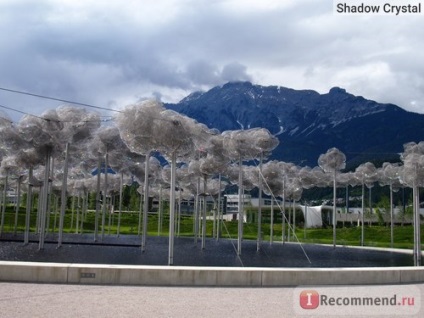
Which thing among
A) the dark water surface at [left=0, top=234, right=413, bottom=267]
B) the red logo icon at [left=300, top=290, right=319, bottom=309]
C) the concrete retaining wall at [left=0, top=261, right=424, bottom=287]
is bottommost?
the dark water surface at [left=0, top=234, right=413, bottom=267]

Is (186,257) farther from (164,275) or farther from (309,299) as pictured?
(309,299)

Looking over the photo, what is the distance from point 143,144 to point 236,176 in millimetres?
32470

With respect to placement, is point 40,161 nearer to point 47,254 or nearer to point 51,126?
point 51,126

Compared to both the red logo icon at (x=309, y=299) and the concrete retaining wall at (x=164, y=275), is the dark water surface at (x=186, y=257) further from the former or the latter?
the red logo icon at (x=309, y=299)

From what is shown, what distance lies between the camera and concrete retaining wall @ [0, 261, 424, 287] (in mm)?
16969

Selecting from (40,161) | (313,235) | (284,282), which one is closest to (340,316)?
(284,282)

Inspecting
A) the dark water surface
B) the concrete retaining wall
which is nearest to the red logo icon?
the concrete retaining wall

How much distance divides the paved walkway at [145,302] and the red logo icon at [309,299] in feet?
0.78

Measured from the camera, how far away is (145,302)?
45.0ft

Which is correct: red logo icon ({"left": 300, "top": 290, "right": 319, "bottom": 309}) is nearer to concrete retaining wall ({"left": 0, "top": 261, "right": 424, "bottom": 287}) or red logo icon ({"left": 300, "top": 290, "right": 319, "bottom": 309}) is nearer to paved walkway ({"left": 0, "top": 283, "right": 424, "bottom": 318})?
paved walkway ({"left": 0, "top": 283, "right": 424, "bottom": 318})

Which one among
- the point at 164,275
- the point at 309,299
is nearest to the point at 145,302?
the point at 164,275

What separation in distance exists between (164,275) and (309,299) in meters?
4.94

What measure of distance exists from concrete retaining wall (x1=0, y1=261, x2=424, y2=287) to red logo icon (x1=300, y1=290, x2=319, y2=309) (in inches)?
61.4

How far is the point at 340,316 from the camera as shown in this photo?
12.3 metres
